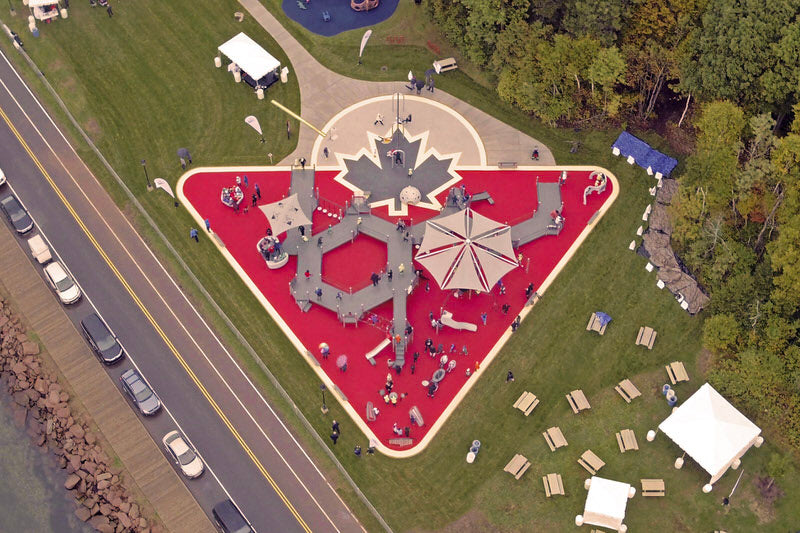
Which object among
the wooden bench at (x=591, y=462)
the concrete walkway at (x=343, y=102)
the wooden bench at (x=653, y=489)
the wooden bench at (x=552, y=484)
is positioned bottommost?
the wooden bench at (x=552, y=484)

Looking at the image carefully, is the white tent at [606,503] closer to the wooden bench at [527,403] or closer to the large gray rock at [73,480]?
the wooden bench at [527,403]

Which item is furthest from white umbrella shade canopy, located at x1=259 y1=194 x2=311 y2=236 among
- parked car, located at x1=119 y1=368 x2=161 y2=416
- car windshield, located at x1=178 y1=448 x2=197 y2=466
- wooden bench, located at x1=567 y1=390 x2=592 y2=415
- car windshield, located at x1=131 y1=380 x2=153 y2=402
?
wooden bench, located at x1=567 y1=390 x2=592 y2=415

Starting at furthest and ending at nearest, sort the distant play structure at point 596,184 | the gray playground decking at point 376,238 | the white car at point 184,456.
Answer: the distant play structure at point 596,184 < the gray playground decking at point 376,238 < the white car at point 184,456

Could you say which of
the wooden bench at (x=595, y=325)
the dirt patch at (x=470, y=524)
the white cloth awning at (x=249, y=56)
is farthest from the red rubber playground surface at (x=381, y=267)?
the white cloth awning at (x=249, y=56)

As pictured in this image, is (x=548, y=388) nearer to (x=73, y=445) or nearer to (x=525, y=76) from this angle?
(x=525, y=76)

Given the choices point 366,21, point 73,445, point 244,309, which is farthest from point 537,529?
point 366,21
